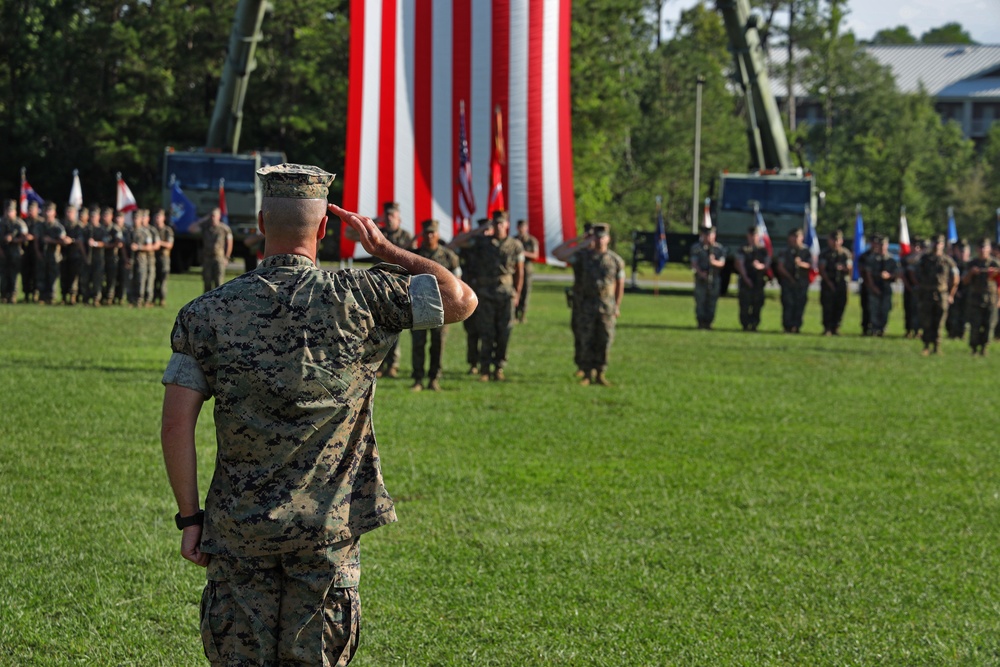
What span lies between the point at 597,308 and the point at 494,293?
1165mm

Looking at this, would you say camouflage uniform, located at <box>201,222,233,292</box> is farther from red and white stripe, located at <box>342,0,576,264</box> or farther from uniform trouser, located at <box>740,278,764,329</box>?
uniform trouser, located at <box>740,278,764,329</box>

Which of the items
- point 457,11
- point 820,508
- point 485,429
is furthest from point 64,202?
point 820,508

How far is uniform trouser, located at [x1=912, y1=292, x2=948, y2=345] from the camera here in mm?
20891

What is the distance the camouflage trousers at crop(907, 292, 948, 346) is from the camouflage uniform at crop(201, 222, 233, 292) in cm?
1160

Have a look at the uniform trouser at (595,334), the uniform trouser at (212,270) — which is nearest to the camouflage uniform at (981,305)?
the uniform trouser at (595,334)

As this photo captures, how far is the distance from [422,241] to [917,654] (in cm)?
851

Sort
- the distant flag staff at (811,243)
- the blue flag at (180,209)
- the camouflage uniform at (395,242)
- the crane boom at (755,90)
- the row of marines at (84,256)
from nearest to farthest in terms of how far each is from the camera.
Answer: the camouflage uniform at (395,242) → the row of marines at (84,256) → the distant flag staff at (811,243) → the blue flag at (180,209) → the crane boom at (755,90)

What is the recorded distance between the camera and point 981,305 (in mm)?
21188

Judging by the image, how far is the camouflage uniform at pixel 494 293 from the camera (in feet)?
48.9

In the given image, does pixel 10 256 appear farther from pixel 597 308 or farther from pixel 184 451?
pixel 184 451

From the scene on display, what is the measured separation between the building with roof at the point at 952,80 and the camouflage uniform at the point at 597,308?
237ft

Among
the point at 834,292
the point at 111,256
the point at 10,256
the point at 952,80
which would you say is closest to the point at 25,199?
the point at 10,256

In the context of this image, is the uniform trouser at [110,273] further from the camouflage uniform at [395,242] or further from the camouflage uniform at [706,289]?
the camouflage uniform at [395,242]

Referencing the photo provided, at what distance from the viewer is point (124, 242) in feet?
78.5
